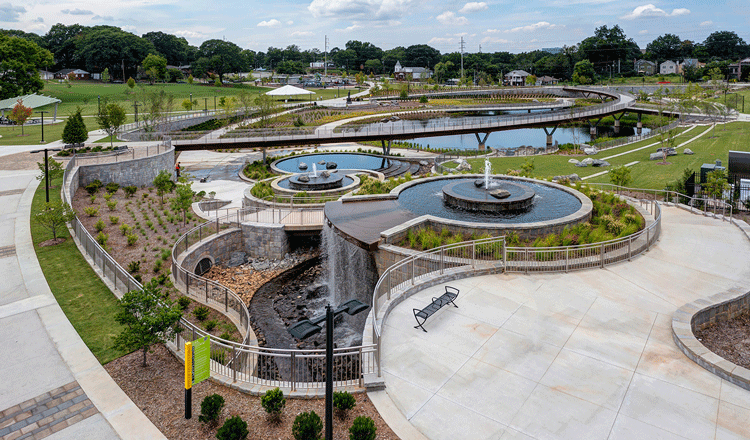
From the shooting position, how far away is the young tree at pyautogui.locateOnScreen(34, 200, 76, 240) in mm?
20297

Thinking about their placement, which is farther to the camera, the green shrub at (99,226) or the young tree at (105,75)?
the young tree at (105,75)

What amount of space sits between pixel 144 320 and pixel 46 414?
2437 millimetres

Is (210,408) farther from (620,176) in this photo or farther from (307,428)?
(620,176)

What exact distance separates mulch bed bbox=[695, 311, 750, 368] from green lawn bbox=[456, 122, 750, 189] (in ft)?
64.5

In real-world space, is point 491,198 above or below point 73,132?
below

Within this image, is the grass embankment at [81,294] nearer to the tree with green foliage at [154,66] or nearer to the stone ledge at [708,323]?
the stone ledge at [708,323]

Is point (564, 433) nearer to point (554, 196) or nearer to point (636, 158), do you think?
point (554, 196)

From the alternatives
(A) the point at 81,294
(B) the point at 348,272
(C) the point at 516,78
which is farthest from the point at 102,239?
(C) the point at 516,78

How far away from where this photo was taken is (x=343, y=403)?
30.5 ft

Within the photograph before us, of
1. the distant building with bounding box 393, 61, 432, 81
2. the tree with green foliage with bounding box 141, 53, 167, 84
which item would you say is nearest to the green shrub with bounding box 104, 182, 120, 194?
the tree with green foliage with bounding box 141, 53, 167, 84

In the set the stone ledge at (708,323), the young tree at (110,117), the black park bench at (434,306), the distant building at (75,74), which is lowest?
the stone ledge at (708,323)

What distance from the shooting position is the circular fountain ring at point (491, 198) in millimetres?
21297

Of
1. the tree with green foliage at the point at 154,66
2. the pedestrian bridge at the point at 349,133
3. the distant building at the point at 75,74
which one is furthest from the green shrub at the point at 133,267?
the distant building at the point at 75,74

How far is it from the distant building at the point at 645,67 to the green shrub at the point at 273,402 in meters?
181
